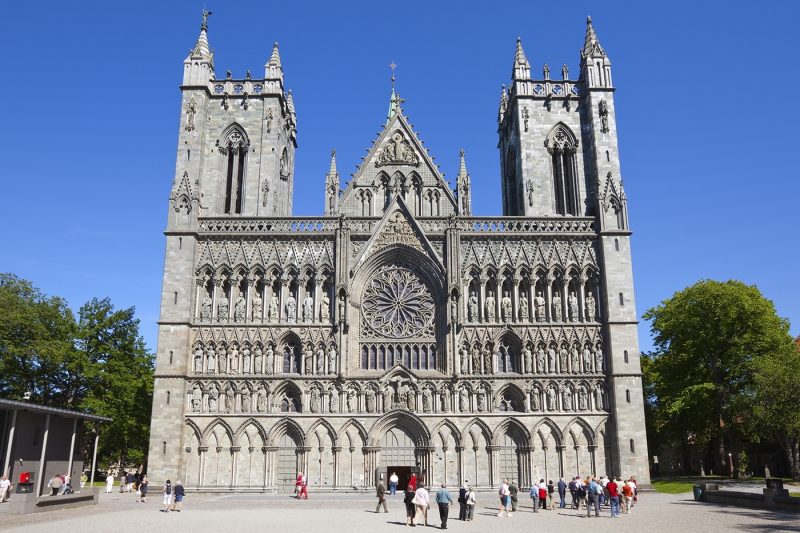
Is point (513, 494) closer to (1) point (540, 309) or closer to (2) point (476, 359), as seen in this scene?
(2) point (476, 359)

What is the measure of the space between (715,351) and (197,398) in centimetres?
3401

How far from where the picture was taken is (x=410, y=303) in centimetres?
4128

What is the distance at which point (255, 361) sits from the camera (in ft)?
129

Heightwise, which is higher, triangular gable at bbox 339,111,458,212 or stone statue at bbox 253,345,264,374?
triangular gable at bbox 339,111,458,212

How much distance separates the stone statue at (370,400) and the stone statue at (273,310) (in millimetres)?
6981

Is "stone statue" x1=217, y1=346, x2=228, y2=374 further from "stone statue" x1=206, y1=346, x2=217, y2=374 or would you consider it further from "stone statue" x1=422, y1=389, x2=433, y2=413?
"stone statue" x1=422, y1=389, x2=433, y2=413

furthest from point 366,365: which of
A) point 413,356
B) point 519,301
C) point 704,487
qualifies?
point 704,487

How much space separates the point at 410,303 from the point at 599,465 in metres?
14.2

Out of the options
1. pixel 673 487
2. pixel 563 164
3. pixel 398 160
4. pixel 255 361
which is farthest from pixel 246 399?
pixel 673 487

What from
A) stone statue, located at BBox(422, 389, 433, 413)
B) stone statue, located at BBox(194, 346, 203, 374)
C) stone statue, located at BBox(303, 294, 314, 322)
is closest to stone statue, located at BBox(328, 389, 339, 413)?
stone statue, located at BBox(303, 294, 314, 322)

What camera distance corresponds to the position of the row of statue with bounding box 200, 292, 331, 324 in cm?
4025

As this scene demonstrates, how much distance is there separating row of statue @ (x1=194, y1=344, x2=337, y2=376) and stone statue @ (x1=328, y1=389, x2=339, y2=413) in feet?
3.97

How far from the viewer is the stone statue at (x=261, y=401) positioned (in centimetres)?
3853

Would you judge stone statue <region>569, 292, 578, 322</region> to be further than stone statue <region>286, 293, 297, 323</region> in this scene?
Yes
